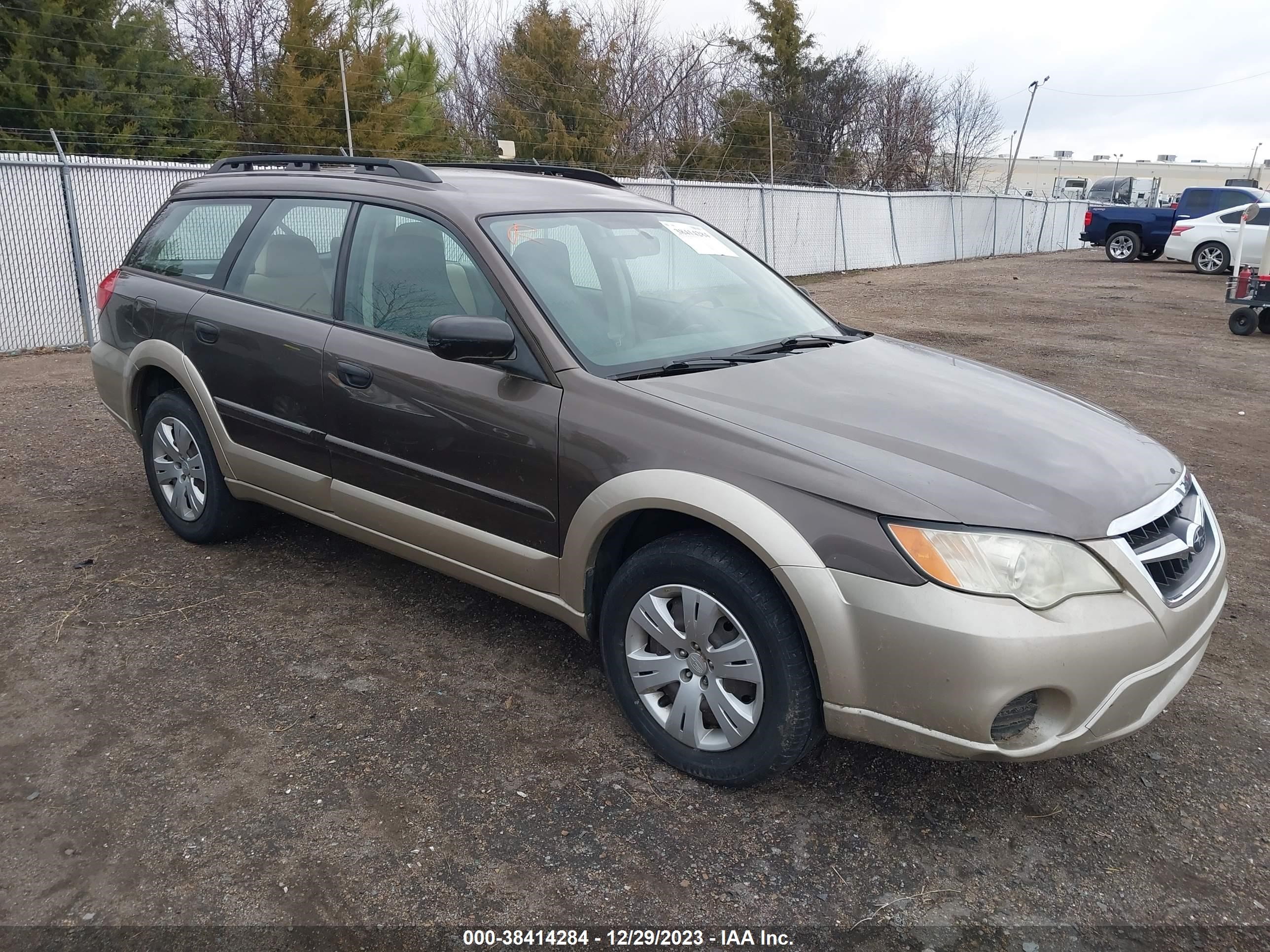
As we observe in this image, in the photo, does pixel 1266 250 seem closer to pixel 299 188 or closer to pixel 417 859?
pixel 299 188

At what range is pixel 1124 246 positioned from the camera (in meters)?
25.7

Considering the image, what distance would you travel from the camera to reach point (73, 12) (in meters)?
18.4

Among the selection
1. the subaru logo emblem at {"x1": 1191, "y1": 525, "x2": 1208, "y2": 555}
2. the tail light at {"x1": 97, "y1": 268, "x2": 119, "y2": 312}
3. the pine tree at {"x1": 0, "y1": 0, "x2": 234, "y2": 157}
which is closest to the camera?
the subaru logo emblem at {"x1": 1191, "y1": 525, "x2": 1208, "y2": 555}

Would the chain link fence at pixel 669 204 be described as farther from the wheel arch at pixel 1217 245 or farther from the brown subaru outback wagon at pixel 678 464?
the wheel arch at pixel 1217 245

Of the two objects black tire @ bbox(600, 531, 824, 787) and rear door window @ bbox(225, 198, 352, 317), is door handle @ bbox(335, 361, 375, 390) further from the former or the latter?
black tire @ bbox(600, 531, 824, 787)

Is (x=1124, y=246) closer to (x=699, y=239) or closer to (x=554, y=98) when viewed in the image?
(x=554, y=98)

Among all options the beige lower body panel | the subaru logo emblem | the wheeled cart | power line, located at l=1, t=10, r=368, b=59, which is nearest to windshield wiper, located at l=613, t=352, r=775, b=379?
the beige lower body panel

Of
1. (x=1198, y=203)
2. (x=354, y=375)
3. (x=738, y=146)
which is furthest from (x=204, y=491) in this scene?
(x=738, y=146)

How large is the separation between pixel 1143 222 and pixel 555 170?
24.7 meters

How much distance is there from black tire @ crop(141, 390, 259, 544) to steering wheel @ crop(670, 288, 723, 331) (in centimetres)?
218

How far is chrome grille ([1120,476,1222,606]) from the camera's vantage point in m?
2.63

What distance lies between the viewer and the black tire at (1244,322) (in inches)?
491

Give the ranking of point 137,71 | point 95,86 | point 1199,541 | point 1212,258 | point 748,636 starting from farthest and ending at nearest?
point 1212,258, point 137,71, point 95,86, point 1199,541, point 748,636

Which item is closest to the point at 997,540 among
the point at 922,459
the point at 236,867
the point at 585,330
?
the point at 922,459
